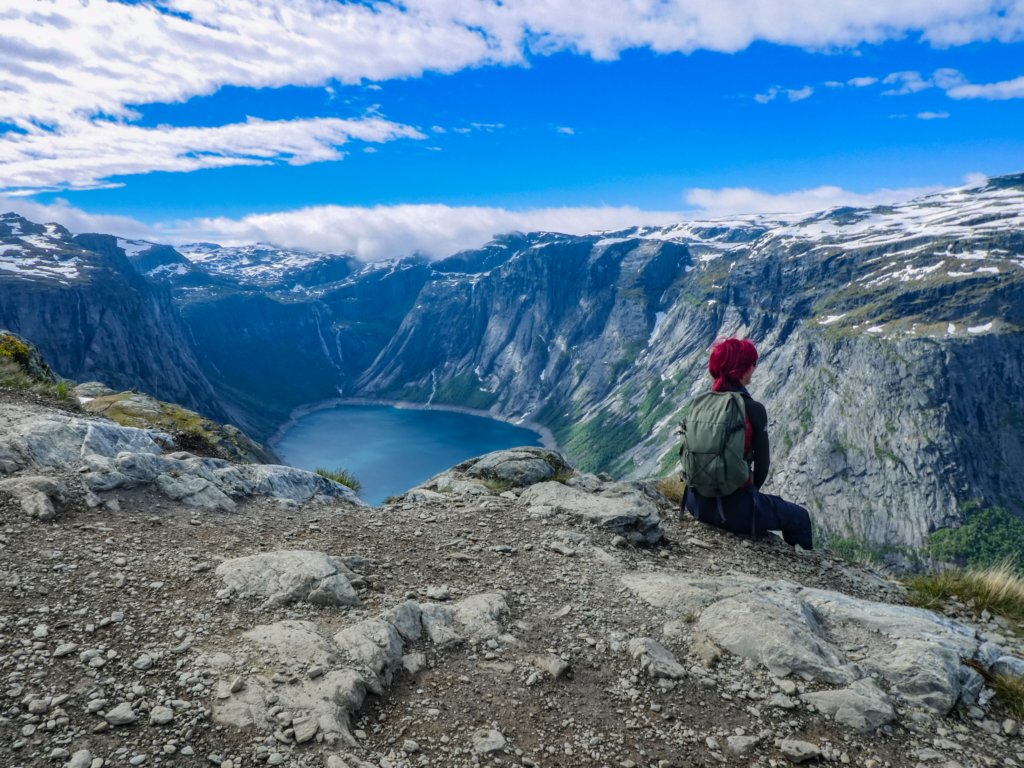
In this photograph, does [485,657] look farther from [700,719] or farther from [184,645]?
[184,645]

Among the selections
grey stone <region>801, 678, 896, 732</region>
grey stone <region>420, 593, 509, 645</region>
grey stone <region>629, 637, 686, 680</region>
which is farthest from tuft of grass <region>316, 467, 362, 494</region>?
grey stone <region>801, 678, 896, 732</region>

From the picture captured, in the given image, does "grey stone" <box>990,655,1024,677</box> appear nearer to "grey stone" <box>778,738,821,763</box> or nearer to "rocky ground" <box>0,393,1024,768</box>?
"rocky ground" <box>0,393,1024,768</box>

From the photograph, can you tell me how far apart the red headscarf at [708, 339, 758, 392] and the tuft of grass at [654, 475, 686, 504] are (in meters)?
4.57

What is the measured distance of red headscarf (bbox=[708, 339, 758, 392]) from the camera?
508 inches

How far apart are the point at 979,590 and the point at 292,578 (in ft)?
43.7

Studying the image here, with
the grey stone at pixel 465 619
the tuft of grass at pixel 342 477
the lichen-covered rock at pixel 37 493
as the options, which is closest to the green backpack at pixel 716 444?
the grey stone at pixel 465 619

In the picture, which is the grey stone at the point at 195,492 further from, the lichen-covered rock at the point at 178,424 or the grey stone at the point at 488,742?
the grey stone at the point at 488,742

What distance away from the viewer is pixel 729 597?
9805 mm

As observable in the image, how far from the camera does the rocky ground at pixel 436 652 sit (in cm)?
629

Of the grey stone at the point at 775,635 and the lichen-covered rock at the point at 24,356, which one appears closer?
the grey stone at the point at 775,635

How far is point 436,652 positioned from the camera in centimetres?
812

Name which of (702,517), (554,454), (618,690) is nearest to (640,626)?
(618,690)

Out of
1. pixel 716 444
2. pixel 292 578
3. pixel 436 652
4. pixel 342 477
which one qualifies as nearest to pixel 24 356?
pixel 342 477

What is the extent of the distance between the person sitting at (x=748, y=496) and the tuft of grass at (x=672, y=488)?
251 cm
